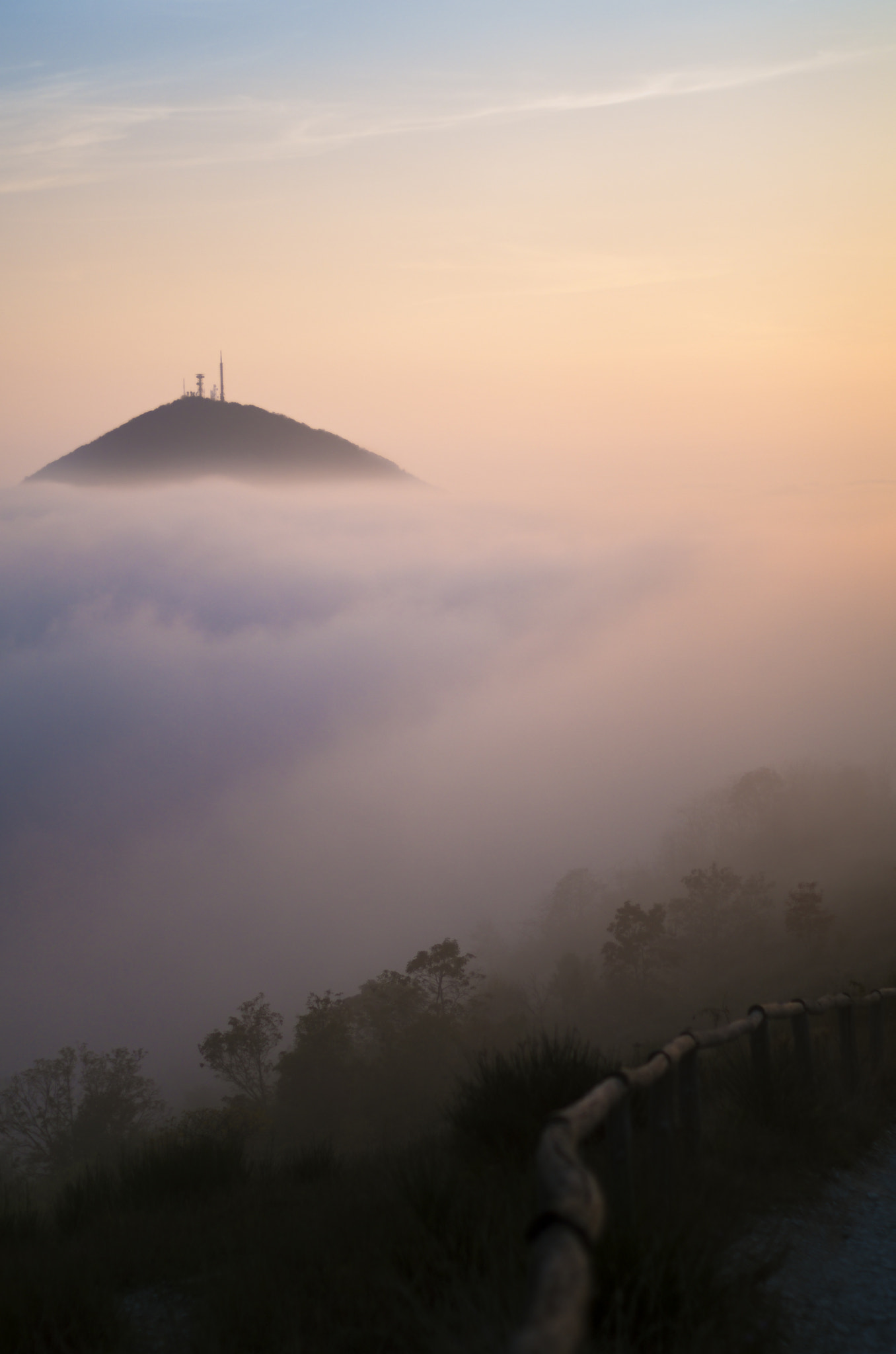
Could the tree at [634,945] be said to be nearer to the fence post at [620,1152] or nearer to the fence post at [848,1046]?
the fence post at [848,1046]

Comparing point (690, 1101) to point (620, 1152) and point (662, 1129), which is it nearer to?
point (662, 1129)

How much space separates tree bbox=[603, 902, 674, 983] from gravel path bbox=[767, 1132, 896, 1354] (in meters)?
66.5

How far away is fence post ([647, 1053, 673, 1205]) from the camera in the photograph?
198 inches

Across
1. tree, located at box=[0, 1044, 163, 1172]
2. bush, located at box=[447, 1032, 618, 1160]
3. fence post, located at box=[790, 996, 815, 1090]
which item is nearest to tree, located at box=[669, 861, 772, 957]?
tree, located at box=[0, 1044, 163, 1172]

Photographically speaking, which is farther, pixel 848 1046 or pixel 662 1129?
pixel 848 1046

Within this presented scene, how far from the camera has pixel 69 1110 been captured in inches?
2584

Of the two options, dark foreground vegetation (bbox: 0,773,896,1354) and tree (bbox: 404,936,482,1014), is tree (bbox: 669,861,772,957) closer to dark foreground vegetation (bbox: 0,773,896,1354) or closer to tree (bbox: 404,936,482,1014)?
tree (bbox: 404,936,482,1014)

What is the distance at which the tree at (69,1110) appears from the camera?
58.2 metres

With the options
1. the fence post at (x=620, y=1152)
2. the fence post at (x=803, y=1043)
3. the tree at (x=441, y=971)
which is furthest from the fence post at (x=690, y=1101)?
the tree at (x=441, y=971)

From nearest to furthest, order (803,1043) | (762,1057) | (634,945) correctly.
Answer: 1. (762,1057)
2. (803,1043)
3. (634,945)

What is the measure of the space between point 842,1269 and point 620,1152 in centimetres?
140

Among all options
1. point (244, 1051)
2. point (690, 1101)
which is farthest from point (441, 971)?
point (690, 1101)

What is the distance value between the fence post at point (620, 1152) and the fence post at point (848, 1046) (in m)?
4.68

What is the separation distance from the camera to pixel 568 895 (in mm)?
118000
